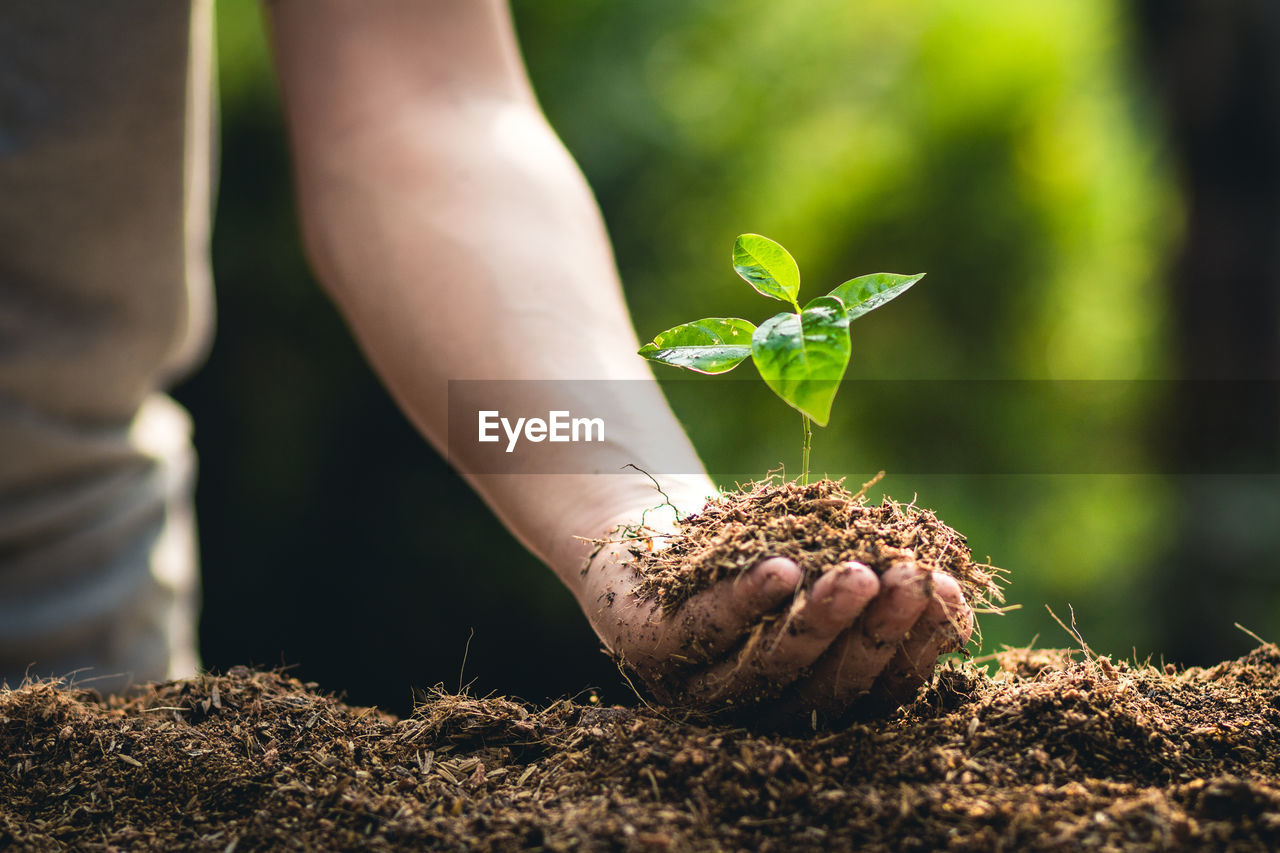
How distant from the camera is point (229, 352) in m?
3.79

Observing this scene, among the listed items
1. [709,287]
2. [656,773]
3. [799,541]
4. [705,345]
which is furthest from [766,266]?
[709,287]

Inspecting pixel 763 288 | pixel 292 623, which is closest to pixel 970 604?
pixel 763 288

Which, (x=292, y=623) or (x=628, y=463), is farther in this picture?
(x=292, y=623)

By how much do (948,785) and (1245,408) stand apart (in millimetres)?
3602

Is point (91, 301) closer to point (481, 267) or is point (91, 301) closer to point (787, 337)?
point (481, 267)

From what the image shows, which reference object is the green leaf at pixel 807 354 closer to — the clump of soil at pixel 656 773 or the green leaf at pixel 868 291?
the green leaf at pixel 868 291

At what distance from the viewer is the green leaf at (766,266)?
116 cm

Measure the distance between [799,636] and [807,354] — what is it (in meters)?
0.32

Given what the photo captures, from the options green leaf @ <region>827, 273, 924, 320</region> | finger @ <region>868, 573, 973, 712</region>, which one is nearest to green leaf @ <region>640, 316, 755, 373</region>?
green leaf @ <region>827, 273, 924, 320</region>

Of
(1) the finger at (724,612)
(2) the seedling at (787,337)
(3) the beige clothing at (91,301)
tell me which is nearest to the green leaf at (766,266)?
(2) the seedling at (787,337)

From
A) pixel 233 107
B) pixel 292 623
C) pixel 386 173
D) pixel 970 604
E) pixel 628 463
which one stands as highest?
pixel 233 107

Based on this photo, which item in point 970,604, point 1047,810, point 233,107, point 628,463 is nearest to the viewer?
→ point 1047,810

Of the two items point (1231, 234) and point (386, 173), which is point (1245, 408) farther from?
point (386, 173)

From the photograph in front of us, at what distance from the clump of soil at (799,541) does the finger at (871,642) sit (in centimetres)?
4
